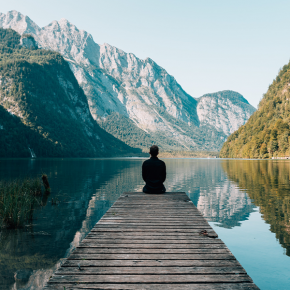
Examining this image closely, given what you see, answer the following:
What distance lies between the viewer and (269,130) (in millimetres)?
130500

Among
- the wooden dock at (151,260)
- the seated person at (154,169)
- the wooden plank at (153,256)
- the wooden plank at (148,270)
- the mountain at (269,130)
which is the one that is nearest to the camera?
the wooden dock at (151,260)

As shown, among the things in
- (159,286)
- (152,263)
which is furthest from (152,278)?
(152,263)

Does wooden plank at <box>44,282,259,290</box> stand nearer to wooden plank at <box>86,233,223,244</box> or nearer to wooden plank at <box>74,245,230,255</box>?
wooden plank at <box>74,245,230,255</box>

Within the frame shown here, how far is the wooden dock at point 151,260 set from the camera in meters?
5.11

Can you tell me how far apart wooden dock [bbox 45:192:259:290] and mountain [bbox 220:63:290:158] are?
121267mm

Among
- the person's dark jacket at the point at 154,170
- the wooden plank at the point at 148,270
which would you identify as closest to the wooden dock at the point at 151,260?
the wooden plank at the point at 148,270

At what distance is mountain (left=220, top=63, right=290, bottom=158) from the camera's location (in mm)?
120562

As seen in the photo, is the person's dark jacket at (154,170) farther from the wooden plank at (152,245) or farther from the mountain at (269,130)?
the mountain at (269,130)

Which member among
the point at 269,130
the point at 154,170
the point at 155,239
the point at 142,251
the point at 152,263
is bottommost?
the point at 155,239

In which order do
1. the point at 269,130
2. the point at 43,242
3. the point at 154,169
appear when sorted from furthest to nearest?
the point at 269,130 < the point at 154,169 < the point at 43,242

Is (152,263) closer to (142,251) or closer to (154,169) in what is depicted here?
(142,251)

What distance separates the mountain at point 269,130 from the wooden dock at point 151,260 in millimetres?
121267

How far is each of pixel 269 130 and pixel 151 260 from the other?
457 feet

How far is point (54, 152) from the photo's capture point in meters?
198
